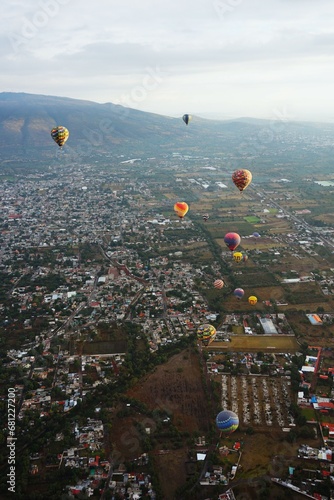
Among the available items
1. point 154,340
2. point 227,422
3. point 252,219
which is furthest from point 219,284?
point 252,219

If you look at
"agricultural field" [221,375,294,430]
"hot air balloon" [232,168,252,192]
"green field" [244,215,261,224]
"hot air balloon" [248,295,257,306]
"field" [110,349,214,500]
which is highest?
"hot air balloon" [232,168,252,192]

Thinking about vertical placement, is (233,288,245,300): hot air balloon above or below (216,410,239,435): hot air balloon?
above

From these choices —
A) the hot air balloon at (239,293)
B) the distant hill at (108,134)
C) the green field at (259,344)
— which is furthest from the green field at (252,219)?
the distant hill at (108,134)

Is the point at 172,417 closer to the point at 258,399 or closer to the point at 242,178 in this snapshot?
the point at 258,399

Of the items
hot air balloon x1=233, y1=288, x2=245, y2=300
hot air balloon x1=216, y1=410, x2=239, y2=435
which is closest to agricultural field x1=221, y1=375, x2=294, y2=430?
hot air balloon x1=216, y1=410, x2=239, y2=435

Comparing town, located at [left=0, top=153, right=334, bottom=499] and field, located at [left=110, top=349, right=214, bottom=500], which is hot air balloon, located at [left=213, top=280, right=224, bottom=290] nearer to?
town, located at [left=0, top=153, right=334, bottom=499]

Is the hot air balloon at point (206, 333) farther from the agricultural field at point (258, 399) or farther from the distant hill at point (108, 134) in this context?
the distant hill at point (108, 134)
